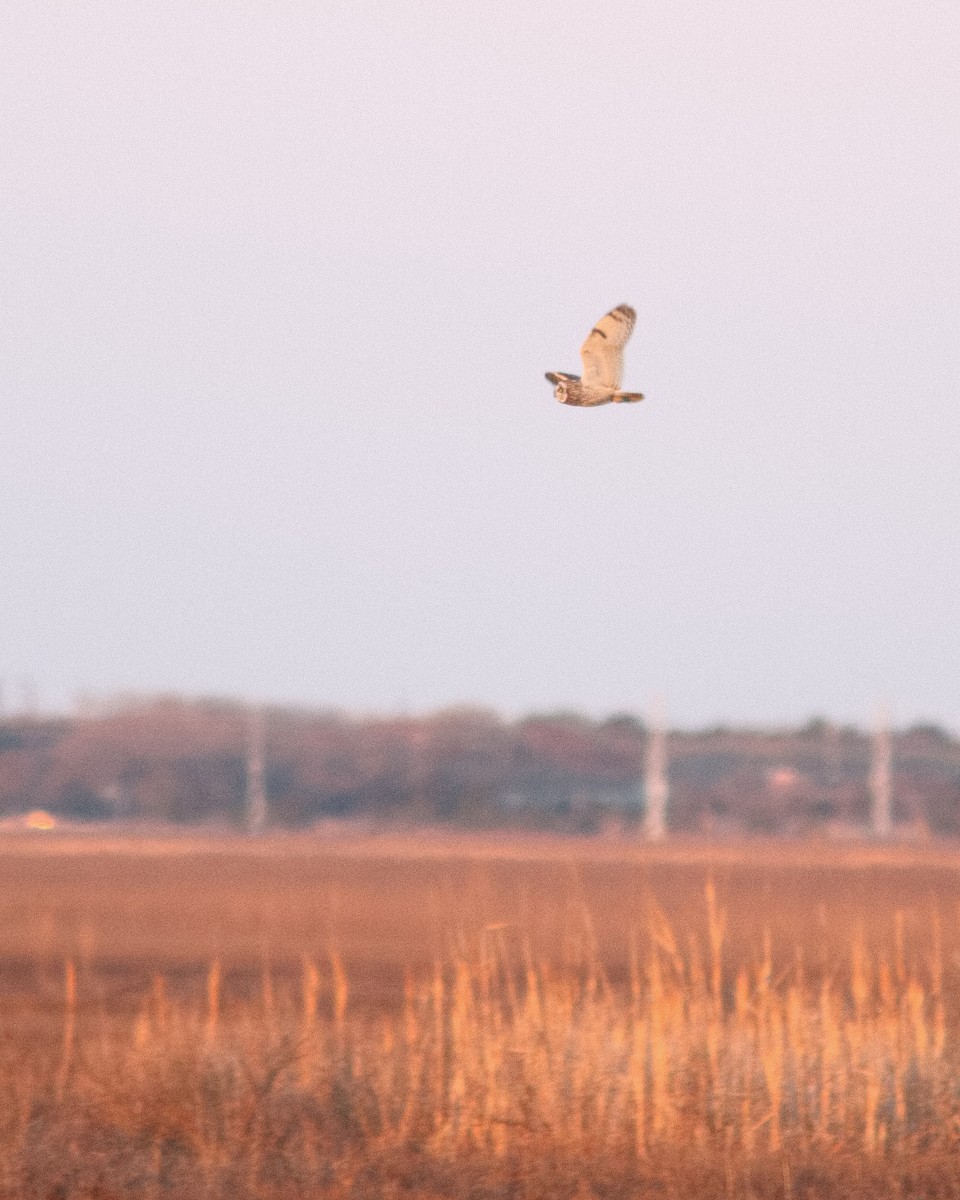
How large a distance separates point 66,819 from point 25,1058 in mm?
42970

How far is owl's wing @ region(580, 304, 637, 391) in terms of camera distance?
6695mm

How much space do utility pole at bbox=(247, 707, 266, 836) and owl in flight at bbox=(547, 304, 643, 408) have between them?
133ft

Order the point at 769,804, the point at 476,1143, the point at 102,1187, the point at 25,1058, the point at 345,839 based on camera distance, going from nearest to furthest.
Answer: the point at 102,1187, the point at 476,1143, the point at 25,1058, the point at 345,839, the point at 769,804

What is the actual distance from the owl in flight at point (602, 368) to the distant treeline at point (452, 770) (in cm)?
4269

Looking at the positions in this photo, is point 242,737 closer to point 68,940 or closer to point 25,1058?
point 68,940

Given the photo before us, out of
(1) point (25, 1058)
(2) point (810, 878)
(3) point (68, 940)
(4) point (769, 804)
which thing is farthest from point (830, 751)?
(1) point (25, 1058)

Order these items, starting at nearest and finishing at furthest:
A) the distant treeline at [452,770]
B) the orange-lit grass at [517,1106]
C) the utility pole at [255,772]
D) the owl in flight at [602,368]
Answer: the owl in flight at [602,368]
the orange-lit grass at [517,1106]
the utility pole at [255,772]
the distant treeline at [452,770]

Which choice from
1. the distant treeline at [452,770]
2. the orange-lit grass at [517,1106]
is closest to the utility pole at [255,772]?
the distant treeline at [452,770]

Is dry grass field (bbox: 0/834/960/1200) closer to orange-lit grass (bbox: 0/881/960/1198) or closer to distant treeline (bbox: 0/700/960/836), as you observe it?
orange-lit grass (bbox: 0/881/960/1198)

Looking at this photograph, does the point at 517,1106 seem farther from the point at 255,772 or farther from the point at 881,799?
the point at 255,772

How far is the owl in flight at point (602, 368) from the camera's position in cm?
661

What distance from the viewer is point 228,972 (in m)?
17.1

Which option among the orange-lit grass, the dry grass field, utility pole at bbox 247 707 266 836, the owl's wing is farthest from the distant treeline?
the owl's wing

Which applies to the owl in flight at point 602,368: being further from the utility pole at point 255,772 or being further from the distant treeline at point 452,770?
the distant treeline at point 452,770
